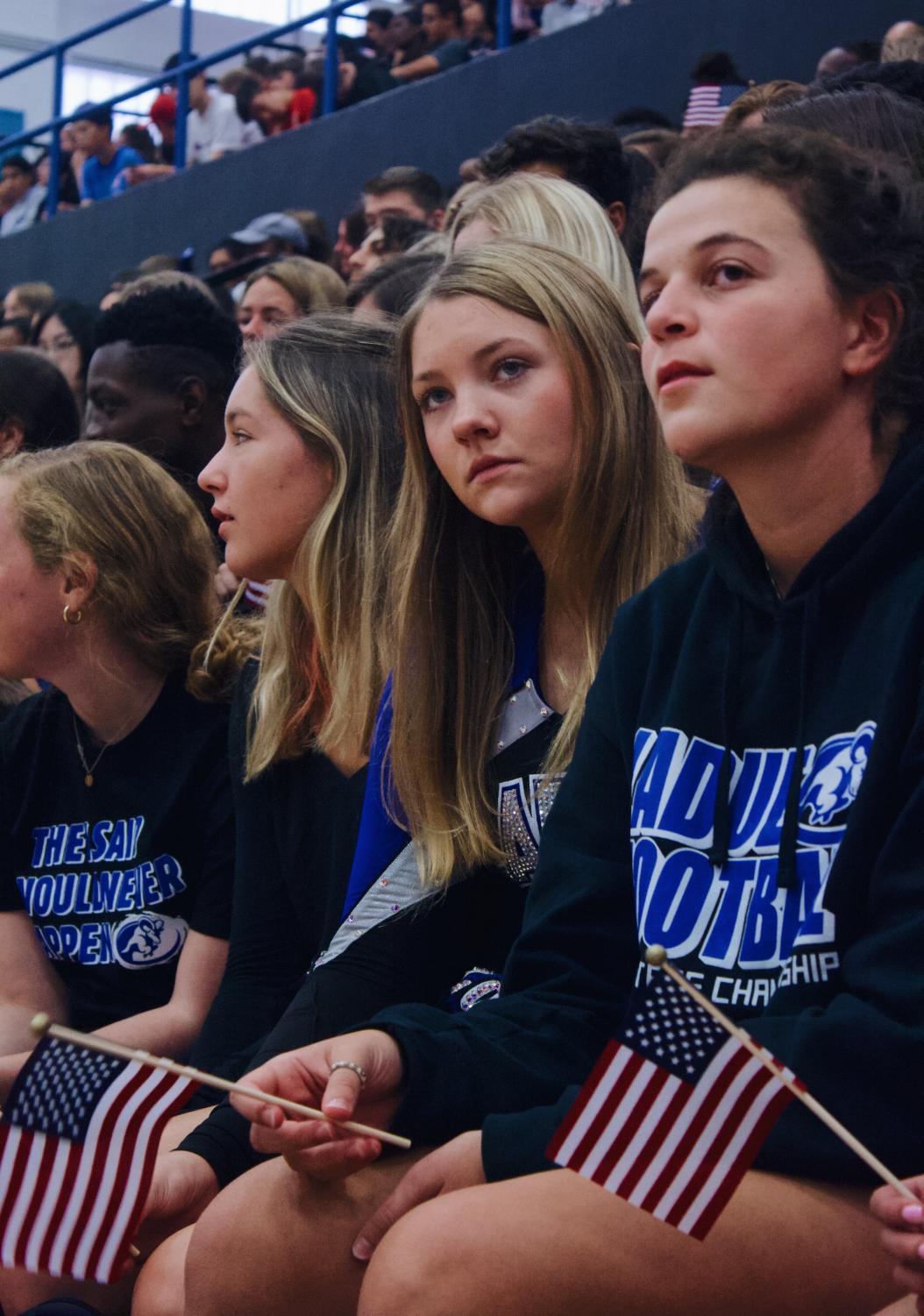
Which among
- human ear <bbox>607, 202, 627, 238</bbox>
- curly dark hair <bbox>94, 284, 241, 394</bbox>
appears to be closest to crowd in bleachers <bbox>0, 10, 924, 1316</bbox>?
human ear <bbox>607, 202, 627, 238</bbox>

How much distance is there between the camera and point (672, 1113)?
1.28 meters

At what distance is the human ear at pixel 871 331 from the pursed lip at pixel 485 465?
22.2 inches

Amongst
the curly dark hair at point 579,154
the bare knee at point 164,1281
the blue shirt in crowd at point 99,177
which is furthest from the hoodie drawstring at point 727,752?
the blue shirt in crowd at point 99,177

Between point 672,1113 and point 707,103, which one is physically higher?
point 707,103

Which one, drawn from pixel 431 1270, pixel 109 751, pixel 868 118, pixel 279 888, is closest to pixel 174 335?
pixel 109 751

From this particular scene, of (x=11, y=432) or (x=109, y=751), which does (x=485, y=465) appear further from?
(x=11, y=432)

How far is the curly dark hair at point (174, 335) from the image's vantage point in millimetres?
4055

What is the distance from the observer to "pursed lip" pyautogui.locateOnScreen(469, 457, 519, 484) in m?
2.08

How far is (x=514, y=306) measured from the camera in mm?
2133

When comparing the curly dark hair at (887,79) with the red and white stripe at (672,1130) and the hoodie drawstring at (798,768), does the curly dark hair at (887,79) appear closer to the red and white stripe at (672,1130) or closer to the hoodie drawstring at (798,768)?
the hoodie drawstring at (798,768)

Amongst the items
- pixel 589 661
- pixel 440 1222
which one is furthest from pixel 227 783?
pixel 440 1222

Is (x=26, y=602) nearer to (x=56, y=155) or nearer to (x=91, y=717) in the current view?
(x=91, y=717)

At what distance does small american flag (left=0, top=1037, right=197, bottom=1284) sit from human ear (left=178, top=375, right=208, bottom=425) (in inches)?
107

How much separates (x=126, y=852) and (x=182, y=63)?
27.4ft
